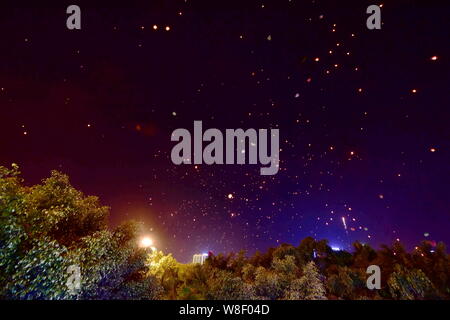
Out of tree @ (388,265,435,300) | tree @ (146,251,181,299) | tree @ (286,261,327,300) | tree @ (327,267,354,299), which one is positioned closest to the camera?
tree @ (388,265,435,300)

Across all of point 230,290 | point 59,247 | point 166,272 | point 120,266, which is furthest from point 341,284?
point 59,247

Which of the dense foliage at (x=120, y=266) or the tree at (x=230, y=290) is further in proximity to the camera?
the tree at (x=230, y=290)

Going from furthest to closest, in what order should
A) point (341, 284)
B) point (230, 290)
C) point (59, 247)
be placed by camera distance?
point (341, 284) < point (230, 290) < point (59, 247)

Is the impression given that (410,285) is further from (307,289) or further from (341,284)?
(307,289)

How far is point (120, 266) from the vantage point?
11.6 m

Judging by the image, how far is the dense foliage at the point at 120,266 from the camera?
31.2ft

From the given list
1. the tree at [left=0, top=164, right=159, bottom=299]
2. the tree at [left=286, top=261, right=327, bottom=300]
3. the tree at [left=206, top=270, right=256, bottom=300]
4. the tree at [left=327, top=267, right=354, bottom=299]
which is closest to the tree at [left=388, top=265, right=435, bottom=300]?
the tree at [left=327, top=267, right=354, bottom=299]

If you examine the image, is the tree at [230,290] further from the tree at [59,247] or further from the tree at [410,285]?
the tree at [410,285]

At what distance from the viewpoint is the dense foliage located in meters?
9.51

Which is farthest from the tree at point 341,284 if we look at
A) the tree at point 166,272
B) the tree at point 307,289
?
the tree at point 166,272

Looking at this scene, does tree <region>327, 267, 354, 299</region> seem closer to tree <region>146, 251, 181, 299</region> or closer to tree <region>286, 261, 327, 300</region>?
tree <region>286, 261, 327, 300</region>
